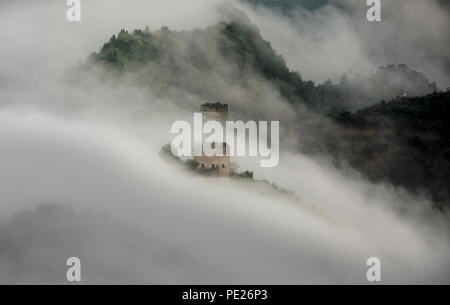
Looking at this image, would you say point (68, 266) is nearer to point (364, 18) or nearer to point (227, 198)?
point (227, 198)

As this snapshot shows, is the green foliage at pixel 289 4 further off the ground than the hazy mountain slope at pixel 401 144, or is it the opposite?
the green foliage at pixel 289 4

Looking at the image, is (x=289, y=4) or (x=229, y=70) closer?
(x=229, y=70)

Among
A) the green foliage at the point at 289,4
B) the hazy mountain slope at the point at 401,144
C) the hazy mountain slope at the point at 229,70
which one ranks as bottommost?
the hazy mountain slope at the point at 401,144

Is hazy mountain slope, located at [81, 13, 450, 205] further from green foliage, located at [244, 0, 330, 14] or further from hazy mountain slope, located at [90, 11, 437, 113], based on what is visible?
green foliage, located at [244, 0, 330, 14]

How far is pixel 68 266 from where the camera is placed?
304 feet

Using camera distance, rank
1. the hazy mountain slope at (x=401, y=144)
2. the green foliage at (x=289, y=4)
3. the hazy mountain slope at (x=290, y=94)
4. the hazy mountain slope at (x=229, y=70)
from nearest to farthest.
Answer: the hazy mountain slope at (x=290, y=94)
the hazy mountain slope at (x=401, y=144)
the hazy mountain slope at (x=229, y=70)
the green foliage at (x=289, y=4)

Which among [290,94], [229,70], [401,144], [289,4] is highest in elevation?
[289,4]

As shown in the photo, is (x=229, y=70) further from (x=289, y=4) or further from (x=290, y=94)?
(x=289, y=4)

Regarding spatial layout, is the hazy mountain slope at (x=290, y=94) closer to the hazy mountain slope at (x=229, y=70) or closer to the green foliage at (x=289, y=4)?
the hazy mountain slope at (x=229, y=70)

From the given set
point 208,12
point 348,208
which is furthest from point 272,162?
point 208,12

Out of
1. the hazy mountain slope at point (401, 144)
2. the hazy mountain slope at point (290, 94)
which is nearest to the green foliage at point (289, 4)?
the hazy mountain slope at point (290, 94)

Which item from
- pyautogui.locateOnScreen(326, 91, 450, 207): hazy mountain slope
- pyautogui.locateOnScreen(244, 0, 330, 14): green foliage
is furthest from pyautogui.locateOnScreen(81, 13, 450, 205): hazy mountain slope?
pyautogui.locateOnScreen(244, 0, 330, 14): green foliage

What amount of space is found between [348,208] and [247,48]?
3150 centimetres

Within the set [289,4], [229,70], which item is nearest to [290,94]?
[229,70]
